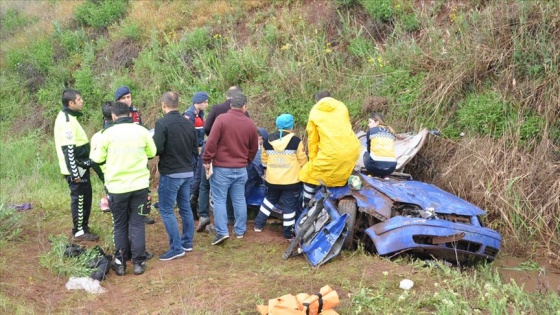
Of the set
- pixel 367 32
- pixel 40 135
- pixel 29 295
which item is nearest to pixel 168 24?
pixel 40 135

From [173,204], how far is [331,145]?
2.02 meters

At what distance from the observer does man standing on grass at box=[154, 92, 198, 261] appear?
6523 millimetres

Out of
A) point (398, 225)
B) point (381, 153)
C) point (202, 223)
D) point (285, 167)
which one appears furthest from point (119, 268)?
point (381, 153)

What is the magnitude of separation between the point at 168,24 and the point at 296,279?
31.9 feet

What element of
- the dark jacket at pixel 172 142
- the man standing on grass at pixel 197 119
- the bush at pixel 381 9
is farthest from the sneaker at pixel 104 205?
the bush at pixel 381 9

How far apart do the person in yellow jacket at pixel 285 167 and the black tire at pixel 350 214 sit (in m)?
0.81

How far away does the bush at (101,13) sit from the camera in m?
15.2

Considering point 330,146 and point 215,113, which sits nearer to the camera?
point 330,146

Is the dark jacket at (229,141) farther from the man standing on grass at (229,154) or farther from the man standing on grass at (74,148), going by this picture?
the man standing on grass at (74,148)

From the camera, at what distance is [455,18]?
33.5 ft

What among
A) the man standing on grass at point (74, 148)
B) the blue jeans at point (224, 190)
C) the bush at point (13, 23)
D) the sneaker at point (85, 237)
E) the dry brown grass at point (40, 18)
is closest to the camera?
the man standing on grass at point (74, 148)

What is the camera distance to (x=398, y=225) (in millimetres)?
6211

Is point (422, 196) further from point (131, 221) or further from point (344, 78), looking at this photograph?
point (344, 78)

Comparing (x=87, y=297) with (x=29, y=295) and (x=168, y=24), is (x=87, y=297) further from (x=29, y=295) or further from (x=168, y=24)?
(x=168, y=24)
